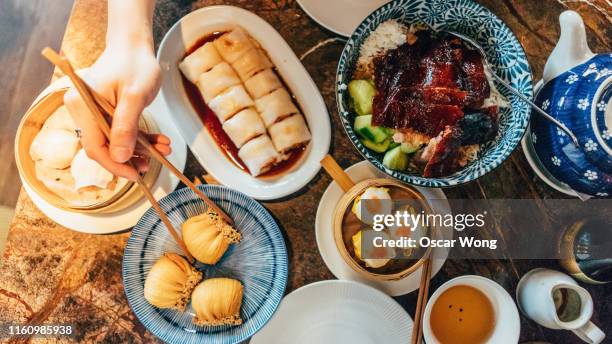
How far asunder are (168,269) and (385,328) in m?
0.82

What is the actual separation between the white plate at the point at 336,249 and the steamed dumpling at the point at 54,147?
0.93 metres

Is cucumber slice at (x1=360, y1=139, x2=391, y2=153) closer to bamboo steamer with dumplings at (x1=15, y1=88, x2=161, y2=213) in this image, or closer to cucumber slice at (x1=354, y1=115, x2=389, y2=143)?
cucumber slice at (x1=354, y1=115, x2=389, y2=143)

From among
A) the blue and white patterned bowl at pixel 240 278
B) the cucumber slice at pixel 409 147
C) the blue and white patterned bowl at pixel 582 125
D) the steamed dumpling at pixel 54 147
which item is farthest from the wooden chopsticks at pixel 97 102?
the blue and white patterned bowl at pixel 582 125

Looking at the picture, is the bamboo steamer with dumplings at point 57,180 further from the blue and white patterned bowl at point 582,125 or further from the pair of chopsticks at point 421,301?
the blue and white patterned bowl at point 582,125

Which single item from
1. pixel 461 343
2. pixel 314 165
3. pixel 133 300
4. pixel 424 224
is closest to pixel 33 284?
pixel 133 300

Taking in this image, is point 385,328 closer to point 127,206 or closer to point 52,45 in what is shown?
point 127,206

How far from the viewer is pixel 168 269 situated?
1712 millimetres

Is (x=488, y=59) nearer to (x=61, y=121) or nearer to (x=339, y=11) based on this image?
(x=339, y=11)

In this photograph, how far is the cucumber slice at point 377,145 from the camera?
166cm

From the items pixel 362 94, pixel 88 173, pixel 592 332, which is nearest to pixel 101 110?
pixel 88 173

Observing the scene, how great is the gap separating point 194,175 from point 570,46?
54.1 inches

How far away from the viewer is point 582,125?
56.6 inches

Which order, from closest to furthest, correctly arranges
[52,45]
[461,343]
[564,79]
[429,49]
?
[564,79] → [429,49] → [461,343] → [52,45]

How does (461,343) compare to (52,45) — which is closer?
(461,343)
